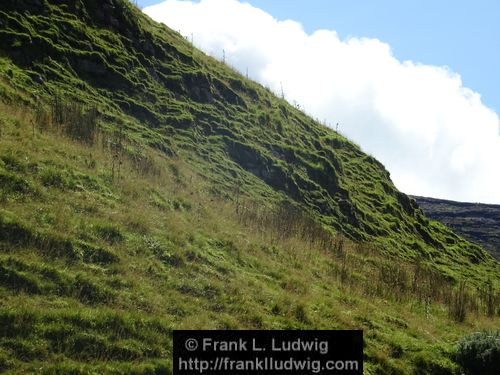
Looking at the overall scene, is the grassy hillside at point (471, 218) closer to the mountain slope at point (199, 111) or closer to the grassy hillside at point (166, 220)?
the mountain slope at point (199, 111)

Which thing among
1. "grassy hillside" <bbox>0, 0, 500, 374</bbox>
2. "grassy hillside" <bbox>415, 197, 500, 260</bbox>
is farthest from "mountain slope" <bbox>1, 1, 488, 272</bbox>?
"grassy hillside" <bbox>415, 197, 500, 260</bbox>

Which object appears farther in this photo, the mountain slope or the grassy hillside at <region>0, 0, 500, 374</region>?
the mountain slope

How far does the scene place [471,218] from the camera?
81.0 meters

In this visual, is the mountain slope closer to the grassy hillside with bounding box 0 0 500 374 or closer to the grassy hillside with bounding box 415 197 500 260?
the grassy hillside with bounding box 0 0 500 374

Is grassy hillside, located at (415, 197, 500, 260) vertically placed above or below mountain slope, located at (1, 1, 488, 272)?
above

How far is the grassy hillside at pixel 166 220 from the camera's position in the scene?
9.94 meters

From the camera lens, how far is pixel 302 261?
59.0 feet

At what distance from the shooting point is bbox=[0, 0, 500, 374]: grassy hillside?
32.6ft

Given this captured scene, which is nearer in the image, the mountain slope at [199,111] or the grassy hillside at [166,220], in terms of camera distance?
the grassy hillside at [166,220]

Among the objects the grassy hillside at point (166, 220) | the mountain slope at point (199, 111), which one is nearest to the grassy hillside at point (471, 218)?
the mountain slope at point (199, 111)

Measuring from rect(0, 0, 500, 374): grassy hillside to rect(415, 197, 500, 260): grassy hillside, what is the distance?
39.0 meters

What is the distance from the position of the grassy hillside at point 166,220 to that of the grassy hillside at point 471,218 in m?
39.0

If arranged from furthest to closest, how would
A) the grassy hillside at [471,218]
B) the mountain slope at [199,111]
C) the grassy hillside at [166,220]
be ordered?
the grassy hillside at [471,218] < the mountain slope at [199,111] < the grassy hillside at [166,220]

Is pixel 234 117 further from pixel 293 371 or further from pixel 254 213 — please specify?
pixel 293 371
